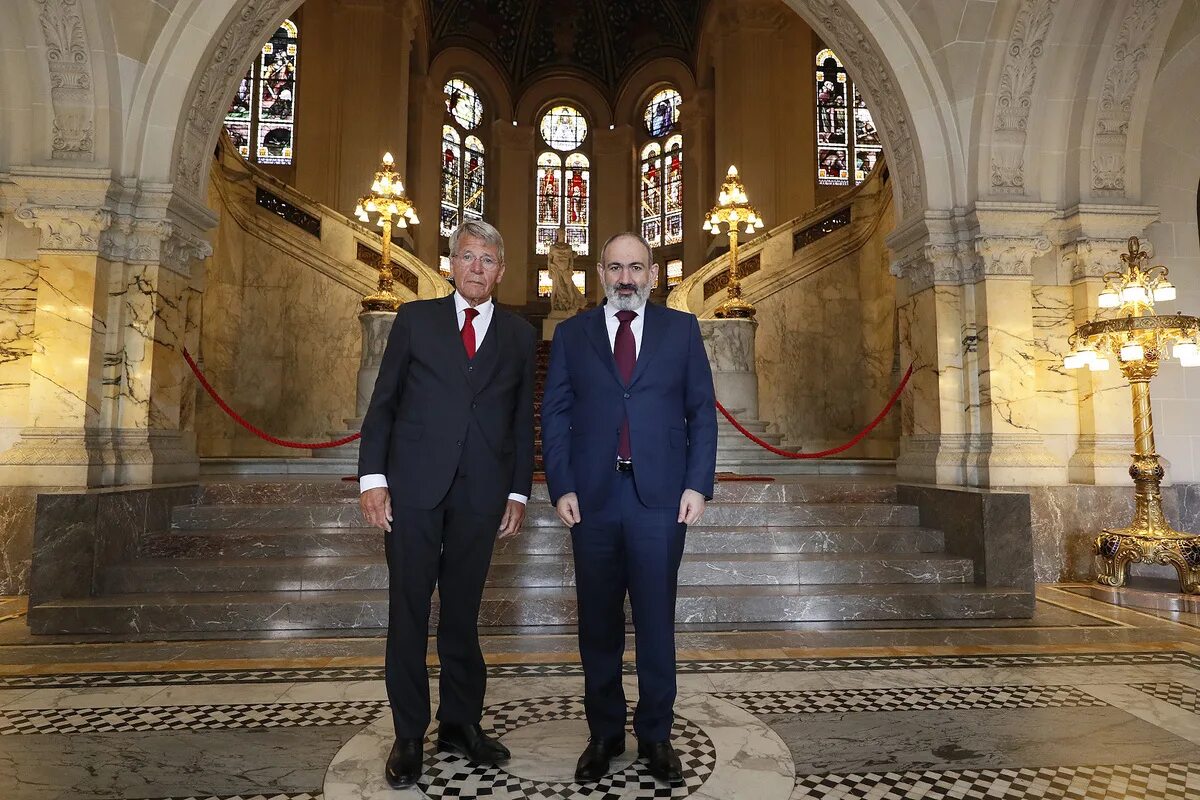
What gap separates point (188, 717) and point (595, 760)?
6.22 ft

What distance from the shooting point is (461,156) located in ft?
78.3

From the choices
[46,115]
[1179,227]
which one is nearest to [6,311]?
[46,115]

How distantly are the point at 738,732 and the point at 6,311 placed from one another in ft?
22.5

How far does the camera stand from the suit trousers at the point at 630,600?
8.79 feet

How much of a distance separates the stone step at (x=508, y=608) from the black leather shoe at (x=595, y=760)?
85.0 inches

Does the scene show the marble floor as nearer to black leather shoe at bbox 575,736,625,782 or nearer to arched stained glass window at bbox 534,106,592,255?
black leather shoe at bbox 575,736,625,782

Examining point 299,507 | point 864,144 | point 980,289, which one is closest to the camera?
point 299,507

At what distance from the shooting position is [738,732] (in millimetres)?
3049

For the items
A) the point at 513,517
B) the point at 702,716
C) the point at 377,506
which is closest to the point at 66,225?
the point at 377,506

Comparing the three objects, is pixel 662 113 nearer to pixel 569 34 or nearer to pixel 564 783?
pixel 569 34

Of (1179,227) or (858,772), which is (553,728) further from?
(1179,227)

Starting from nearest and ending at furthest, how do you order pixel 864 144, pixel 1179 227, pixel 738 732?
pixel 738 732 → pixel 1179 227 → pixel 864 144

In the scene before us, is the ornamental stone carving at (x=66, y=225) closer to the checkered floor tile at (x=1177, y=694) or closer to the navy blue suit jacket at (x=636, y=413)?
the navy blue suit jacket at (x=636, y=413)

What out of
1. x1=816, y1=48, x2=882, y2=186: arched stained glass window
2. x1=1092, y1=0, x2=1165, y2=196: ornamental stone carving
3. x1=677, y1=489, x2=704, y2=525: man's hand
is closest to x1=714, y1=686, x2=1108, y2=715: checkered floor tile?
x1=677, y1=489, x2=704, y2=525: man's hand
